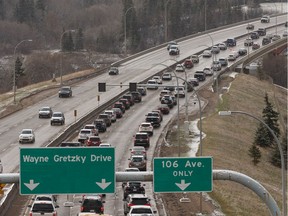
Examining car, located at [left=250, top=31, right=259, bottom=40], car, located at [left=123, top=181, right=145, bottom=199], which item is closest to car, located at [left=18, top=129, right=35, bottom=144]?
car, located at [left=123, top=181, right=145, bottom=199]

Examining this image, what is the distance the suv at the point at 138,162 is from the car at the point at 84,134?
1082cm

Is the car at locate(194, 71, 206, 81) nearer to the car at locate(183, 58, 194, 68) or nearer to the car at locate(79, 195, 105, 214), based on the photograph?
the car at locate(183, 58, 194, 68)

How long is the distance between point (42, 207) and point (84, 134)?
2891cm

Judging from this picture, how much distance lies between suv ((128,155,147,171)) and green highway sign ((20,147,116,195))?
34659 millimetres

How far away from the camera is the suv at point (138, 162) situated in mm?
56812

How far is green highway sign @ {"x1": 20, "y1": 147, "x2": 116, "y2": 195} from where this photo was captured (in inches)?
859

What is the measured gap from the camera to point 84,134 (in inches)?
2689

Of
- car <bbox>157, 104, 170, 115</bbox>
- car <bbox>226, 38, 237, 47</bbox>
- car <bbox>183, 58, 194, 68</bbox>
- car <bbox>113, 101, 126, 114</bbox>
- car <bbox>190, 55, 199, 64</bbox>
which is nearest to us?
car <bbox>113, 101, 126, 114</bbox>

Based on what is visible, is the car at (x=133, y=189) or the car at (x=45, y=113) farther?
the car at (x=45, y=113)

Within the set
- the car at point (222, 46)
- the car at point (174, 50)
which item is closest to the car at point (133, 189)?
the car at point (174, 50)

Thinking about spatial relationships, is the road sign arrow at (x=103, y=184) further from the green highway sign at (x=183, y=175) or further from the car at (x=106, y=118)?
the car at (x=106, y=118)

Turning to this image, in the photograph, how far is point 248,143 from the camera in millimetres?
80188

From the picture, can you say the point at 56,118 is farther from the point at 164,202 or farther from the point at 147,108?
the point at 164,202

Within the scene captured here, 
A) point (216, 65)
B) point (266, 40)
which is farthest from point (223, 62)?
point (266, 40)
